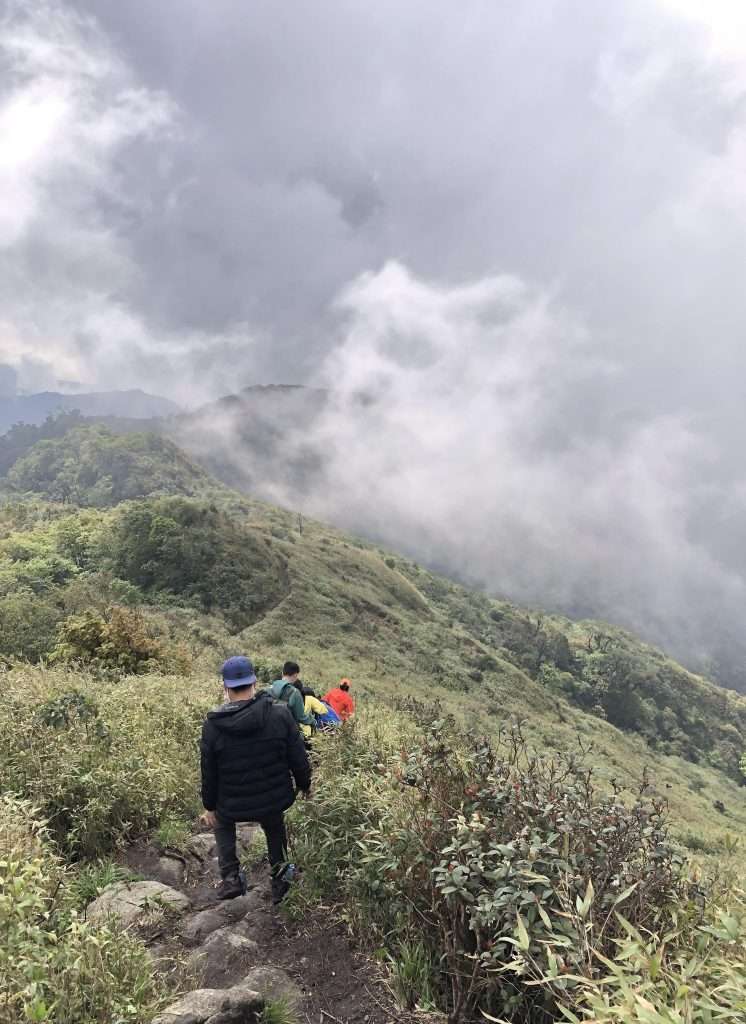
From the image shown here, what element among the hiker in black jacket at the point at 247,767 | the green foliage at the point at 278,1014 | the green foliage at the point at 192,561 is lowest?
the green foliage at the point at 278,1014

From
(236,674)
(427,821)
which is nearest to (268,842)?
(236,674)

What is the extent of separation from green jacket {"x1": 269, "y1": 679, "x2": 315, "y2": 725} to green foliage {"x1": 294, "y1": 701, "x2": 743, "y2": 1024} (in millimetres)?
2763

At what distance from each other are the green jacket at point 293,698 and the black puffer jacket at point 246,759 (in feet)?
8.62

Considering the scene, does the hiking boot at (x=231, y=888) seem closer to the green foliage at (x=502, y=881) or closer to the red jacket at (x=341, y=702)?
the green foliage at (x=502, y=881)

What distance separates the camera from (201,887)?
212 inches

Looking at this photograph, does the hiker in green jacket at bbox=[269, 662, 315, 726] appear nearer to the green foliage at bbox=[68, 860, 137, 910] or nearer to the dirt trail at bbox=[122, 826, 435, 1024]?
the dirt trail at bbox=[122, 826, 435, 1024]

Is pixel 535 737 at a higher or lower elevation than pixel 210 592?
lower

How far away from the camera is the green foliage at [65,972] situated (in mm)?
2578

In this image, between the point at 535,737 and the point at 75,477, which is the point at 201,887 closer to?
the point at 535,737

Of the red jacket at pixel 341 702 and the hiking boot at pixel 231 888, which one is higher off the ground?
the red jacket at pixel 341 702

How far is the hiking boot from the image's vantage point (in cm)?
502

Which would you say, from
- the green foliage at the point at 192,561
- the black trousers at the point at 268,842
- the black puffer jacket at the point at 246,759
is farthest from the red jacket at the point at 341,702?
the green foliage at the point at 192,561

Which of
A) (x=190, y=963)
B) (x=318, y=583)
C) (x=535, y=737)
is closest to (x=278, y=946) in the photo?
(x=190, y=963)

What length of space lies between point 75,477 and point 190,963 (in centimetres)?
15895
